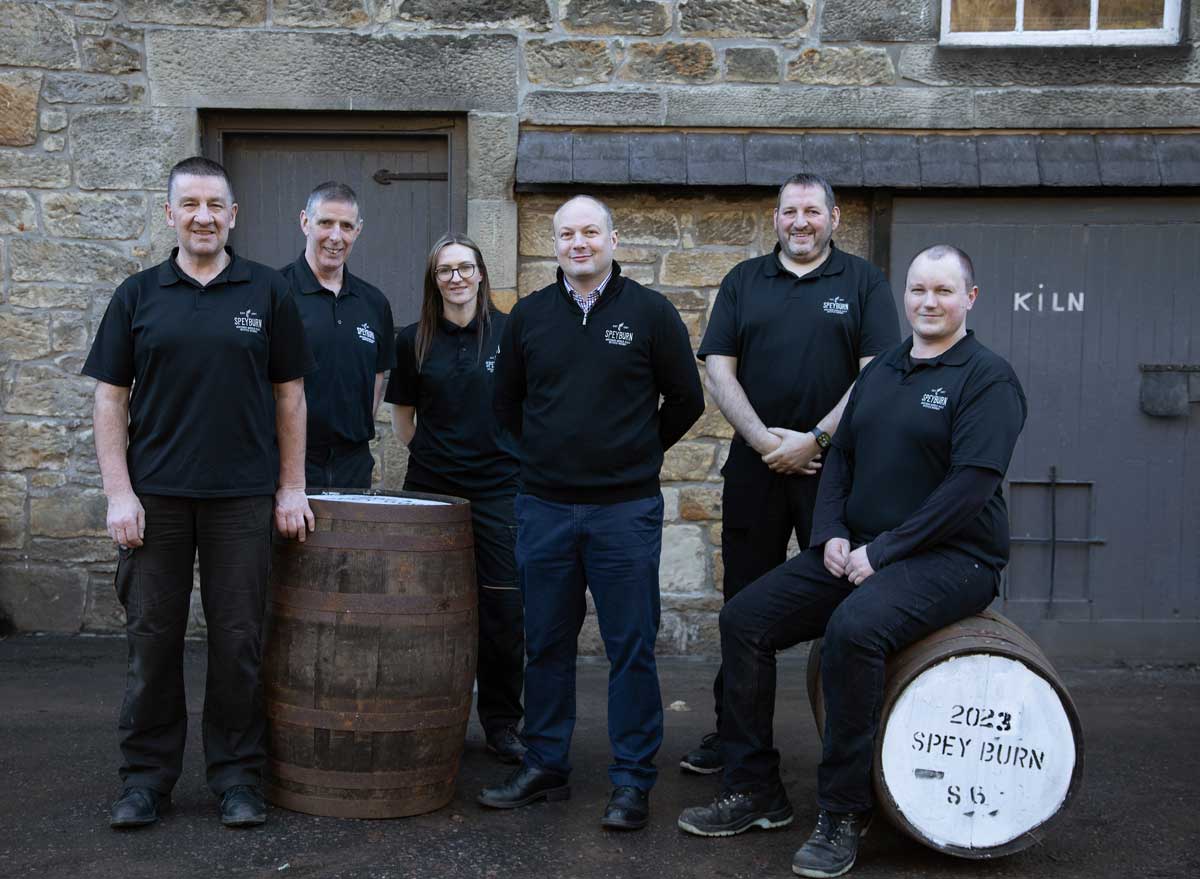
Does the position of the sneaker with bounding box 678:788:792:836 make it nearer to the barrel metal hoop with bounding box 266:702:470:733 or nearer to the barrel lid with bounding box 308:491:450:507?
the barrel metal hoop with bounding box 266:702:470:733

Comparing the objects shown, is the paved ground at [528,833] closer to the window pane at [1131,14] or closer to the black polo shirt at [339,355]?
the black polo shirt at [339,355]

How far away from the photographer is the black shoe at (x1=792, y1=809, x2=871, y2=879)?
3.75 meters

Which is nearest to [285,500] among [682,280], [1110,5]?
[682,280]

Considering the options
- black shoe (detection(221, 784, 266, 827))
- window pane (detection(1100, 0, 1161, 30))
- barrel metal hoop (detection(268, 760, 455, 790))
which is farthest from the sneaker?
window pane (detection(1100, 0, 1161, 30))

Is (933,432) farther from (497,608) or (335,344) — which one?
(335,344)

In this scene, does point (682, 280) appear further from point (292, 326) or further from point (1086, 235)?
point (292, 326)

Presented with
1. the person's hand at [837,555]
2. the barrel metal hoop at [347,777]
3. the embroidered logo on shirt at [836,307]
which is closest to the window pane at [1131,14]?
the embroidered logo on shirt at [836,307]

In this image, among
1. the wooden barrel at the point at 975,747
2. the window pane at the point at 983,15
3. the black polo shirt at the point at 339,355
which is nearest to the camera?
the wooden barrel at the point at 975,747

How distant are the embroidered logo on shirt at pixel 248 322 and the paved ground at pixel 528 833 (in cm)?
151

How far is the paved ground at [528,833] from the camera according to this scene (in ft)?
12.4

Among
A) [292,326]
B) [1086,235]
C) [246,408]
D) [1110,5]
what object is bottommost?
[246,408]

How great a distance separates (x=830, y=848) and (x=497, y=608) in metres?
1.57

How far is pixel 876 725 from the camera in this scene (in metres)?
3.74

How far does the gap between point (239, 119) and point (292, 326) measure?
9.07 feet
